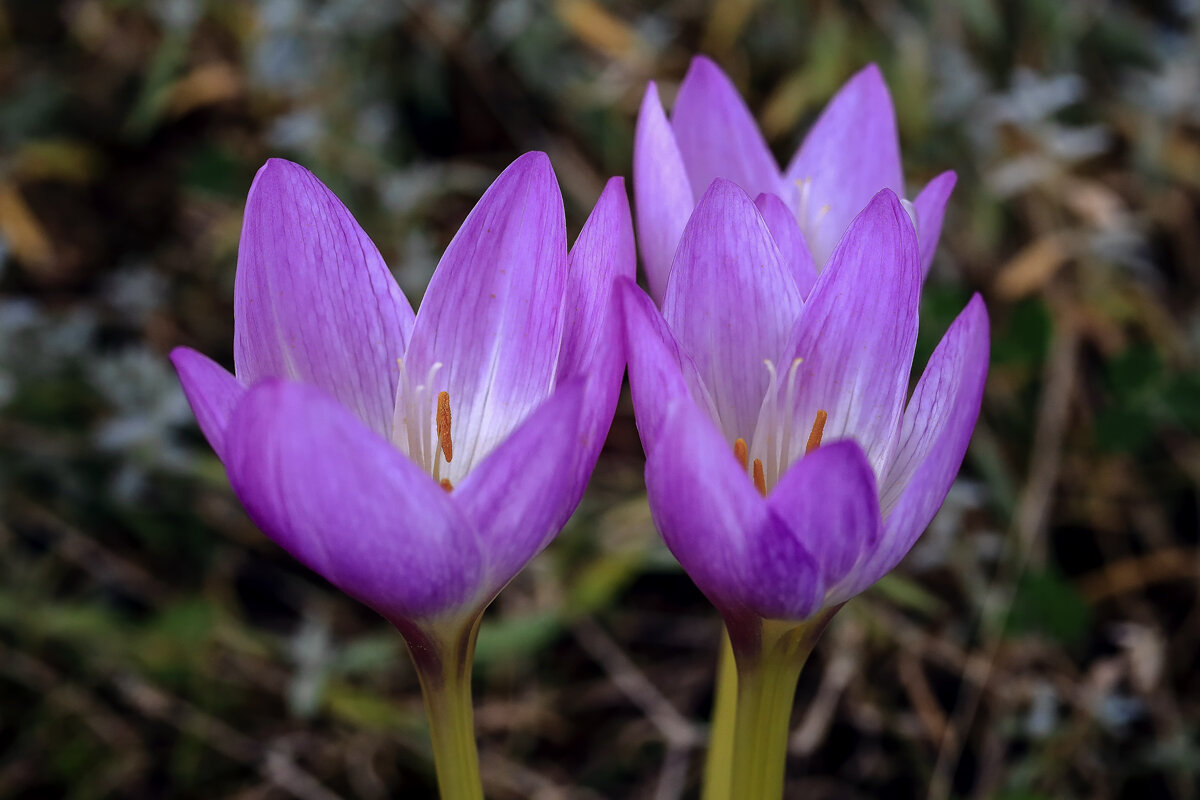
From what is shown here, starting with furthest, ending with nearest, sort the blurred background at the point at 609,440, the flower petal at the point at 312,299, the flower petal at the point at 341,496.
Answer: the blurred background at the point at 609,440 < the flower petal at the point at 312,299 < the flower petal at the point at 341,496

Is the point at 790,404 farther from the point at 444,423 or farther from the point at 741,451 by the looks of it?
the point at 444,423

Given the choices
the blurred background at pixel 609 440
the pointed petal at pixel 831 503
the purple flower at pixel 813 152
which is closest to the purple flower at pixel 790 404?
the pointed petal at pixel 831 503

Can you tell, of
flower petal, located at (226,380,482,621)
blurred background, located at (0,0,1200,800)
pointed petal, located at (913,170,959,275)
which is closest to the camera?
flower petal, located at (226,380,482,621)

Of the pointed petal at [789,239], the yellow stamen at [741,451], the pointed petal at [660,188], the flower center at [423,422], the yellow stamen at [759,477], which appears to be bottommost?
the yellow stamen at [759,477]

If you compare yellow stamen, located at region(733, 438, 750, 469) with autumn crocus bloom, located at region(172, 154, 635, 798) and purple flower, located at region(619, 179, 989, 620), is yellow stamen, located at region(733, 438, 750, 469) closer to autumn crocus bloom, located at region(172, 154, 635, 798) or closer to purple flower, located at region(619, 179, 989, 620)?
purple flower, located at region(619, 179, 989, 620)

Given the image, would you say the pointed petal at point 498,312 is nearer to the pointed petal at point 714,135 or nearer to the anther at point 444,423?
the anther at point 444,423

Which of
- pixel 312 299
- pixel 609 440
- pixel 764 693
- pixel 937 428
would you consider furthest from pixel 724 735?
pixel 609 440

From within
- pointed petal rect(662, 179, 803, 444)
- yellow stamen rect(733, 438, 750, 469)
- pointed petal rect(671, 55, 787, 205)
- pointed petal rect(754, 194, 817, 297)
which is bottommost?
yellow stamen rect(733, 438, 750, 469)

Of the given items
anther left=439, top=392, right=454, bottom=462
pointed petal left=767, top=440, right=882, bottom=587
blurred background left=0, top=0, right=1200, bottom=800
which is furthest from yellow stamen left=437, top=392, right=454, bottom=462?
blurred background left=0, top=0, right=1200, bottom=800
